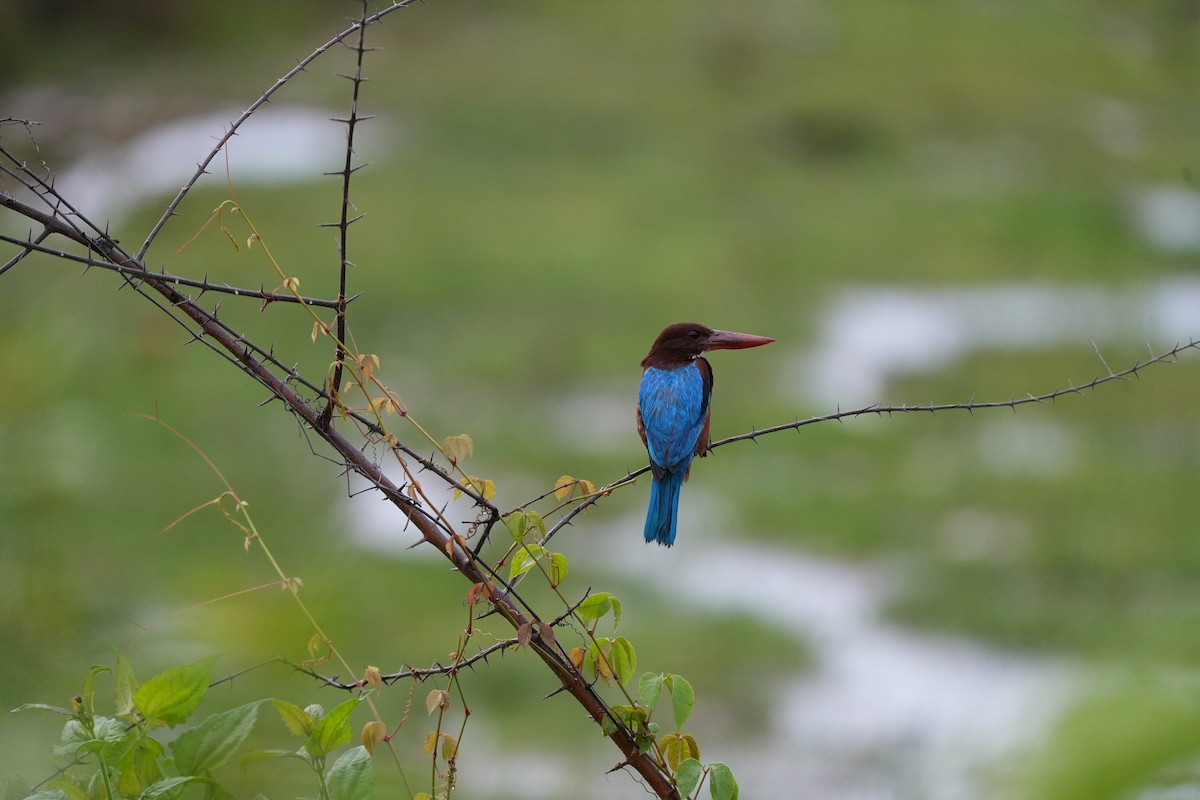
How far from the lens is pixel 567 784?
17.4 ft

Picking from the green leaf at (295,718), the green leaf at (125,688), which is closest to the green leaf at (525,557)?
the green leaf at (295,718)

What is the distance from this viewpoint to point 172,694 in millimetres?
1090

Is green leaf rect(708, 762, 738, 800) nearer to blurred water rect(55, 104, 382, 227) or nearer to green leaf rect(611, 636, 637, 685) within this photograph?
green leaf rect(611, 636, 637, 685)

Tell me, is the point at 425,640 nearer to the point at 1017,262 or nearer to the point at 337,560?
the point at 337,560

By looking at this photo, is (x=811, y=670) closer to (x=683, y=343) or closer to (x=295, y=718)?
(x=683, y=343)

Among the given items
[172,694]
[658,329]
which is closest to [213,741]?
[172,694]

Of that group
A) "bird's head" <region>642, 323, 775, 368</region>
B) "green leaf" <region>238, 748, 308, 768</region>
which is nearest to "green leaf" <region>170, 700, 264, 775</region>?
"green leaf" <region>238, 748, 308, 768</region>

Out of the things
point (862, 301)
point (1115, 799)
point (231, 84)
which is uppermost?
point (231, 84)

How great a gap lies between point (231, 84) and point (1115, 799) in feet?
46.7

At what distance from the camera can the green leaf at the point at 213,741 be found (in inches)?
42.0

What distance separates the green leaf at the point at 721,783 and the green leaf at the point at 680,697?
0.05m

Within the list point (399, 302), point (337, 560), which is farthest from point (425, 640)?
point (399, 302)

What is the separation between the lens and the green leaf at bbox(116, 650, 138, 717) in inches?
42.3

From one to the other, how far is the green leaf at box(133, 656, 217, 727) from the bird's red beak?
0.91 meters
